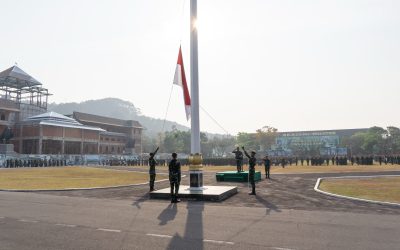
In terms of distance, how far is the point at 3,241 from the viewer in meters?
→ 6.83

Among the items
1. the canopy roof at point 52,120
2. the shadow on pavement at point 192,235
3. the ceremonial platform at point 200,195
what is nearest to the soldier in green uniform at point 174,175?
the ceremonial platform at point 200,195

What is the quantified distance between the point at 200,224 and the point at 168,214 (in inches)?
73.2

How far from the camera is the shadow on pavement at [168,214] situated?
357 inches

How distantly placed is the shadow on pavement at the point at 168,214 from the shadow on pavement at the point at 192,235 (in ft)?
1.59

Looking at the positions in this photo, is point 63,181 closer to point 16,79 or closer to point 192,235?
point 192,235

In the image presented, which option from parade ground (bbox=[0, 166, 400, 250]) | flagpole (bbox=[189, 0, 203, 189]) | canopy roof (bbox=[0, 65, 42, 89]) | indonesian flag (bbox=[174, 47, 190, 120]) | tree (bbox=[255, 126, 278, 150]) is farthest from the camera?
tree (bbox=[255, 126, 278, 150])

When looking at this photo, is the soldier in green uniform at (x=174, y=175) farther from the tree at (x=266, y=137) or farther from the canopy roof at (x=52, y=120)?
the tree at (x=266, y=137)

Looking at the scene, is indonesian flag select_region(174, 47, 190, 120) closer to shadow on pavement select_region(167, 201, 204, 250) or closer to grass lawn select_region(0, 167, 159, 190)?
shadow on pavement select_region(167, 201, 204, 250)

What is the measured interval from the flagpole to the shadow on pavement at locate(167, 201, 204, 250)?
405 cm

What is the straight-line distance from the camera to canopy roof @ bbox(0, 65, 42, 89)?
259ft

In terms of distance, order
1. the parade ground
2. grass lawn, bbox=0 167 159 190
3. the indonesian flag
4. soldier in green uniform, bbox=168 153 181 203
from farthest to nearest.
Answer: grass lawn, bbox=0 167 159 190, the indonesian flag, soldier in green uniform, bbox=168 153 181 203, the parade ground

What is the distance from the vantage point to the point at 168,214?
396 inches

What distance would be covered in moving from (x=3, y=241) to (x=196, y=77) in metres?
10.2

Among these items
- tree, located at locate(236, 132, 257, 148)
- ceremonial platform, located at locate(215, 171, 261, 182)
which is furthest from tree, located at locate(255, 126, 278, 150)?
ceremonial platform, located at locate(215, 171, 261, 182)
